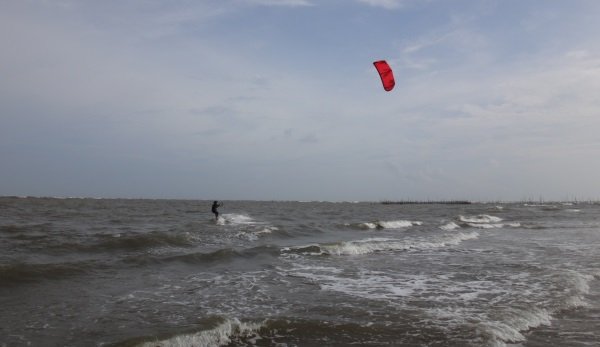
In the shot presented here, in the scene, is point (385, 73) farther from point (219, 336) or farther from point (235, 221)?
point (235, 221)

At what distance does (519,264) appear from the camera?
14.8 metres

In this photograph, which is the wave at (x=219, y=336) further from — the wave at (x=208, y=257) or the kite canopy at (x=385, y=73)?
the kite canopy at (x=385, y=73)

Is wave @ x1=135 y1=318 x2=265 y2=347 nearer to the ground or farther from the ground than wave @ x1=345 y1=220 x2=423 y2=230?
nearer to the ground

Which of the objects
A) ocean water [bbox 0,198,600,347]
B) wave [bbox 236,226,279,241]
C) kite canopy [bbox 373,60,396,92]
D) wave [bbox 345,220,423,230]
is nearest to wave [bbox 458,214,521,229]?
wave [bbox 345,220,423,230]

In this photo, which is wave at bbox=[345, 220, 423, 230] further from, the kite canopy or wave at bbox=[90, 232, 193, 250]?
the kite canopy

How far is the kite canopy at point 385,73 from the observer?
1478 centimetres

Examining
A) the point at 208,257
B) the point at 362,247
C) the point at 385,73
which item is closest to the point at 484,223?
the point at 362,247

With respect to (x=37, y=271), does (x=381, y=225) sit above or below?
above

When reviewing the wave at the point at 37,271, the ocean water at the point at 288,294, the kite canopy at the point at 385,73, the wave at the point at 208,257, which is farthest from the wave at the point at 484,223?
the wave at the point at 37,271

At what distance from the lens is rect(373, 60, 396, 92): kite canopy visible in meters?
14.8

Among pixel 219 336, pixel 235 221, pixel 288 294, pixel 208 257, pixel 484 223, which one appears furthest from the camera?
pixel 484 223

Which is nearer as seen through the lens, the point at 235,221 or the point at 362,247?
the point at 362,247

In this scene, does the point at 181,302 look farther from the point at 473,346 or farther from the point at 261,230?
the point at 261,230

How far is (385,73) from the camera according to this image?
15.0 meters
